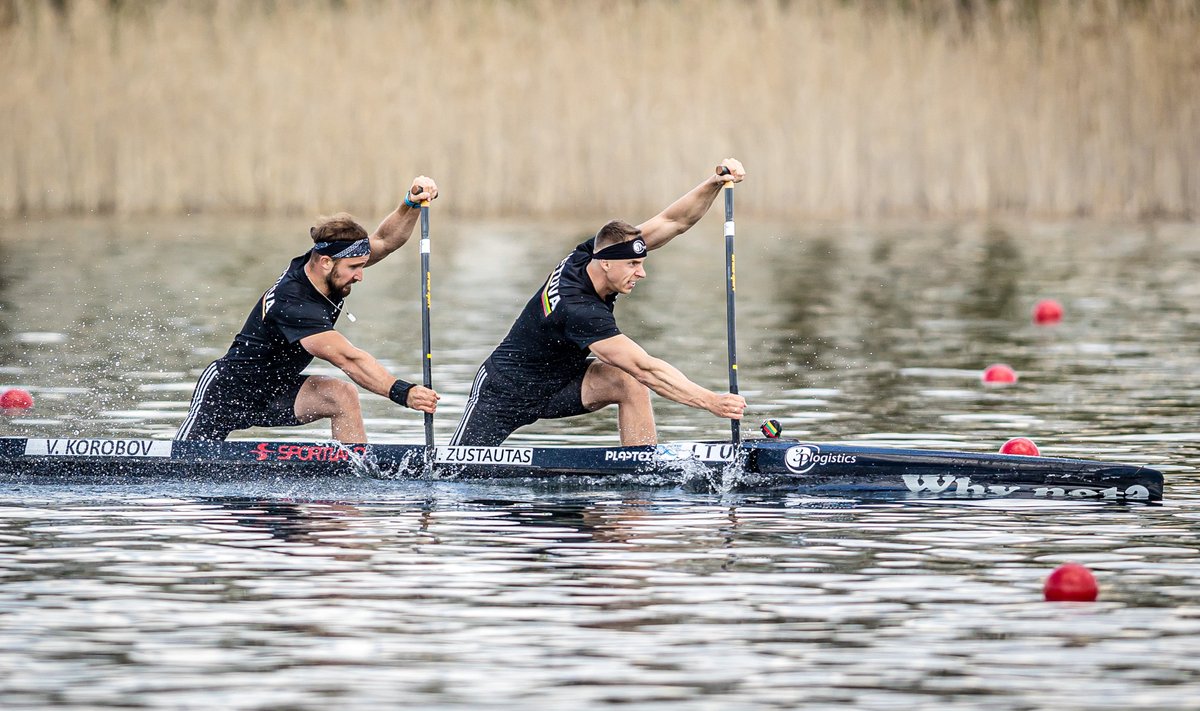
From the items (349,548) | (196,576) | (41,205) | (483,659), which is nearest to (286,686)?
(483,659)

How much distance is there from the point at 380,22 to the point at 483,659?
A: 24569 millimetres

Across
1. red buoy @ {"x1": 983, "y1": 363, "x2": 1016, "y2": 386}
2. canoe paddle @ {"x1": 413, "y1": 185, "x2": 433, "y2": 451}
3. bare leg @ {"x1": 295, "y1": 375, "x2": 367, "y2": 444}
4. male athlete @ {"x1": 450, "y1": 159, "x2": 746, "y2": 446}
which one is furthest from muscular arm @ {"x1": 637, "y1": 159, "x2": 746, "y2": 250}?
red buoy @ {"x1": 983, "y1": 363, "x2": 1016, "y2": 386}

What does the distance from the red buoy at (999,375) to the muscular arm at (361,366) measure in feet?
22.8

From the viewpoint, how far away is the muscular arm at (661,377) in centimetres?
1205

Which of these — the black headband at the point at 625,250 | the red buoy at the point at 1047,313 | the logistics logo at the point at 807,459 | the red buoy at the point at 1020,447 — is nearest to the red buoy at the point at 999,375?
the red buoy at the point at 1020,447

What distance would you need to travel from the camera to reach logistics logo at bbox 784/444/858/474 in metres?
12.2

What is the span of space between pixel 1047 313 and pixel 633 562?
1366cm

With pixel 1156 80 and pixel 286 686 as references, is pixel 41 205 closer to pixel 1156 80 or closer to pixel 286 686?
pixel 1156 80

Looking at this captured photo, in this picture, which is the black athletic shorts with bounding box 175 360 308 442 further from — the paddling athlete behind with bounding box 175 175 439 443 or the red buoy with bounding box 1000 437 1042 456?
the red buoy with bounding box 1000 437 1042 456

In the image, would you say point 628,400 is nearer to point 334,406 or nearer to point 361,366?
point 361,366

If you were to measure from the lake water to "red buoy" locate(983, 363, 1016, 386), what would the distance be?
132 millimetres

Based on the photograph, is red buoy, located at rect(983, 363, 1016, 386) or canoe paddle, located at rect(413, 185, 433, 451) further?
red buoy, located at rect(983, 363, 1016, 386)

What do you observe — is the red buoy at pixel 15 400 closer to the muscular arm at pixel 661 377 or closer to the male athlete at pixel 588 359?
the male athlete at pixel 588 359

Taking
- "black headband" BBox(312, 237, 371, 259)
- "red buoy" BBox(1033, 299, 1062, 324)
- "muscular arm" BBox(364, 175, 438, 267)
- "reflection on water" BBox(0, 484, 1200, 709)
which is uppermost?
"muscular arm" BBox(364, 175, 438, 267)
